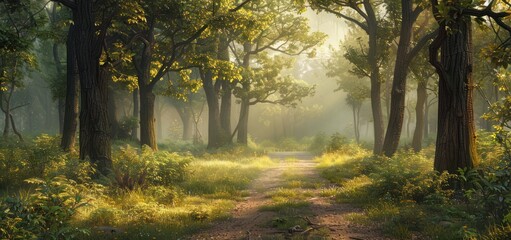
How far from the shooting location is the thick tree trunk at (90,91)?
11.0 m

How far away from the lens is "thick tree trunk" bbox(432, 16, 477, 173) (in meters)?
9.02

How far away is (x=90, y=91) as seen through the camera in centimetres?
1096

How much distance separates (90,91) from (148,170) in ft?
9.54

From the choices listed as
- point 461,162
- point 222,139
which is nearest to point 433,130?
point 222,139

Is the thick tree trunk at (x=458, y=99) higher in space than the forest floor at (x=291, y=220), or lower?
higher

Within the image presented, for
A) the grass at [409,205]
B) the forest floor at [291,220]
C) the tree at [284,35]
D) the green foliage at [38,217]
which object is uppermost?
the tree at [284,35]

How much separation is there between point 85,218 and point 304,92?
28.3m

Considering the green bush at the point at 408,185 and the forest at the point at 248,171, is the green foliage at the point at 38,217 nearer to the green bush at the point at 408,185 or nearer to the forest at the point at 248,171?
the forest at the point at 248,171

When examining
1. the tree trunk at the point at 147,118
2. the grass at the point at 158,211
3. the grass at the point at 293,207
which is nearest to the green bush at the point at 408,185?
the grass at the point at 293,207

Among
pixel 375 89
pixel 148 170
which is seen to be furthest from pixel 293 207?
pixel 375 89

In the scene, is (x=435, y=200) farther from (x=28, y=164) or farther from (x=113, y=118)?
(x=113, y=118)

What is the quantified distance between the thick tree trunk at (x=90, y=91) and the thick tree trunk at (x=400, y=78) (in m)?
10.7

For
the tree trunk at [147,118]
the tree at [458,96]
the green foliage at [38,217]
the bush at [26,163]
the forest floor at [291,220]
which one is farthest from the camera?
the tree trunk at [147,118]

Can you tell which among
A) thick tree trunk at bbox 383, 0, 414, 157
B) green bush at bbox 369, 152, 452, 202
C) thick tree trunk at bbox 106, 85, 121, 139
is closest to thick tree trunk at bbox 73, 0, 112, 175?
green bush at bbox 369, 152, 452, 202
